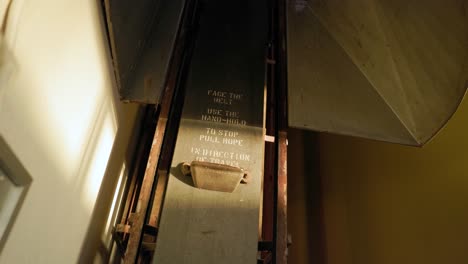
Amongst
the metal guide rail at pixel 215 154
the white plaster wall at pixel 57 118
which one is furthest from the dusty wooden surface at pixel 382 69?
the white plaster wall at pixel 57 118

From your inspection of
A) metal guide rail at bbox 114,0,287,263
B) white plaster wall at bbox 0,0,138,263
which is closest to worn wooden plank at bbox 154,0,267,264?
metal guide rail at bbox 114,0,287,263

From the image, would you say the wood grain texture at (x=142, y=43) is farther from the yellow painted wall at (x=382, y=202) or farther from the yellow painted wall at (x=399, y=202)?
the yellow painted wall at (x=399, y=202)

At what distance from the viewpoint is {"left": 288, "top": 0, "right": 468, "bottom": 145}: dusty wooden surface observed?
7.55 feet

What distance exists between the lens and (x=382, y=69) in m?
2.47

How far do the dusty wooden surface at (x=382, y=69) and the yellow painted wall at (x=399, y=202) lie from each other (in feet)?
2.46

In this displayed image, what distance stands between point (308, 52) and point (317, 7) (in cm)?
37

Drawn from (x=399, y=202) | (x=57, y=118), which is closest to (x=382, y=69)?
(x=399, y=202)

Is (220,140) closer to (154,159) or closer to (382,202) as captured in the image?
(154,159)

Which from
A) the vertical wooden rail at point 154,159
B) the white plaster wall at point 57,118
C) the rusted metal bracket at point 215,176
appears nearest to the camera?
the white plaster wall at point 57,118

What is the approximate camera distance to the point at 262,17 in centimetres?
297

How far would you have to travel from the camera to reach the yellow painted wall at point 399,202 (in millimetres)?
2670

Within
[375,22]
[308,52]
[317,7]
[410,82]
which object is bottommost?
[410,82]

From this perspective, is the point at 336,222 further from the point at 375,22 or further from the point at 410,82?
the point at 375,22

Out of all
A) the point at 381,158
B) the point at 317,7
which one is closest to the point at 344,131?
the point at 317,7
